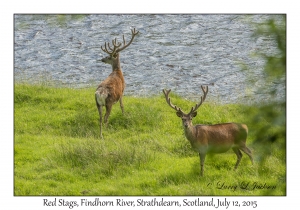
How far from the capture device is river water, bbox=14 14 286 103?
17.8 meters

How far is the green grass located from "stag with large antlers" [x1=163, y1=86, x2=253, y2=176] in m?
0.20

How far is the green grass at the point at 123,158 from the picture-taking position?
9.56 m

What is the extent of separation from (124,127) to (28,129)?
7.21 feet

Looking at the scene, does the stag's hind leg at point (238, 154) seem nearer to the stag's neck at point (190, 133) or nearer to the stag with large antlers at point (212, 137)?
the stag with large antlers at point (212, 137)

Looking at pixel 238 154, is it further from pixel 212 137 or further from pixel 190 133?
pixel 190 133

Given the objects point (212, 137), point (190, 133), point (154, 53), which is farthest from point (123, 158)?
point (154, 53)

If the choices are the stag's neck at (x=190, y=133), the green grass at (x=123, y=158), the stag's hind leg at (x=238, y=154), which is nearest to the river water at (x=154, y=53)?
the green grass at (x=123, y=158)

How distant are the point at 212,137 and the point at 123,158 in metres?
1.65

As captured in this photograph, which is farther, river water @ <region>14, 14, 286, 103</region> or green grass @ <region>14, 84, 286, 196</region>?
river water @ <region>14, 14, 286, 103</region>

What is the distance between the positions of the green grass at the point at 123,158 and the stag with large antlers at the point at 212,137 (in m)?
0.20

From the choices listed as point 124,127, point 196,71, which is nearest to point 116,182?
point 124,127

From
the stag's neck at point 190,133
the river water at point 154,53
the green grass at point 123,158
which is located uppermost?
the river water at point 154,53

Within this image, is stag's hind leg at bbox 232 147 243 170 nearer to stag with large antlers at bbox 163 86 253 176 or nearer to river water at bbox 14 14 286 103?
stag with large antlers at bbox 163 86 253 176

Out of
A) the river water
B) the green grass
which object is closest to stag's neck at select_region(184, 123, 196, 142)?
the green grass
